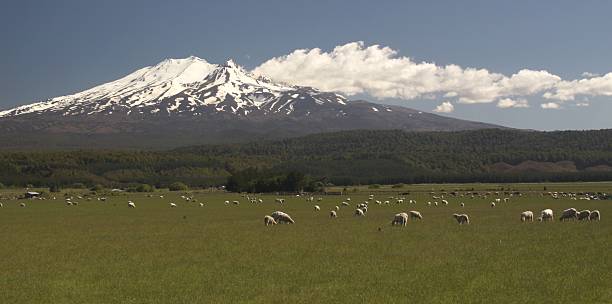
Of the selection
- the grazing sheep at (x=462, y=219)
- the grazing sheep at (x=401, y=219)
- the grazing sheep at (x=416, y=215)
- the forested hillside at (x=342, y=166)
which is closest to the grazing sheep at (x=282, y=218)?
the grazing sheep at (x=401, y=219)

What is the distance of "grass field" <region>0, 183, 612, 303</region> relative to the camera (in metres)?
15.2

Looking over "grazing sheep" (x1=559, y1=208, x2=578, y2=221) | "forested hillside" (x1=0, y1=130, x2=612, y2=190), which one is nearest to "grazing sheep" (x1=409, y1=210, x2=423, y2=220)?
"grazing sheep" (x1=559, y1=208, x2=578, y2=221)

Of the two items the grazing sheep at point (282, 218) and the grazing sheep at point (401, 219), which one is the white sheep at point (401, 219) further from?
the grazing sheep at point (282, 218)

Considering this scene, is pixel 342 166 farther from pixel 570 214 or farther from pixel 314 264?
pixel 314 264

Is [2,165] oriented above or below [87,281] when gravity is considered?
above

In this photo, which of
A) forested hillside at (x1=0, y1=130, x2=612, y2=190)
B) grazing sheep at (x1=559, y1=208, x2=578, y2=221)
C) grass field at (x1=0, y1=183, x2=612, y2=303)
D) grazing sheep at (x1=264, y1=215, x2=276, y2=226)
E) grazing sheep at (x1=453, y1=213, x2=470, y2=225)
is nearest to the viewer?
grass field at (x1=0, y1=183, x2=612, y2=303)

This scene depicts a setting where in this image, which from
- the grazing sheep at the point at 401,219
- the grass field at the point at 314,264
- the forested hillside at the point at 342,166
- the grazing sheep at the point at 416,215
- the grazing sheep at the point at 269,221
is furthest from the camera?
the forested hillside at the point at 342,166

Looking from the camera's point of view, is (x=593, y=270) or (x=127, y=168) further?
(x=127, y=168)

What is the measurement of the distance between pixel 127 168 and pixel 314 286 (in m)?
140

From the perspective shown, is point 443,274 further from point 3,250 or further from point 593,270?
point 3,250

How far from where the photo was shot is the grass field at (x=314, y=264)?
15.2 metres

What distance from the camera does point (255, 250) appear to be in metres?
22.8

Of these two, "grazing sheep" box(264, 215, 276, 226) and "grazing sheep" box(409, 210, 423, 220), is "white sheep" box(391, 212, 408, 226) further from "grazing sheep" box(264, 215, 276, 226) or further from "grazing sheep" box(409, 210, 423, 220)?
"grazing sheep" box(264, 215, 276, 226)

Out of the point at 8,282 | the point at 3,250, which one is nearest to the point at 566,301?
the point at 8,282
